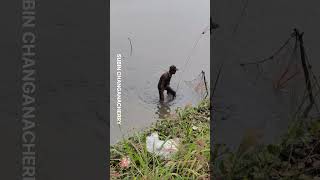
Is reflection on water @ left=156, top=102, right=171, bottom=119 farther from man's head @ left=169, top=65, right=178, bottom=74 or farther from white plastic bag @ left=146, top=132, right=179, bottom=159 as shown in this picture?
white plastic bag @ left=146, top=132, right=179, bottom=159

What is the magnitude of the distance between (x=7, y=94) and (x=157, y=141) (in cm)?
99

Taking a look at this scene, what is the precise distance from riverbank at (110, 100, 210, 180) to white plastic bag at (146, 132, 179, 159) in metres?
0.03

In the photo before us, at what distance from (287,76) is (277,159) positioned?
3.42ft

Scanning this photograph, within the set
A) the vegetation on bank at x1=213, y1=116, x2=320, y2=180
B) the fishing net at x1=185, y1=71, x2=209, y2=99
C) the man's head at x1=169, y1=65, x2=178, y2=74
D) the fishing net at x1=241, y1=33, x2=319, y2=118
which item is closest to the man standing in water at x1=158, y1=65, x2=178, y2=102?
the man's head at x1=169, y1=65, x2=178, y2=74

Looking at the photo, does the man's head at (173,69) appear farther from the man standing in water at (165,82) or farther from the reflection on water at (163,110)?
the reflection on water at (163,110)

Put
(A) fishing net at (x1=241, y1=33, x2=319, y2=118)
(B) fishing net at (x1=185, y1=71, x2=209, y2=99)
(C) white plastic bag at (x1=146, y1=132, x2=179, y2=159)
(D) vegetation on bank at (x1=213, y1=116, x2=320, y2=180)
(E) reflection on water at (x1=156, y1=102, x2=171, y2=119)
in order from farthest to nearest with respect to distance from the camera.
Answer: (B) fishing net at (x1=185, y1=71, x2=209, y2=99), (E) reflection on water at (x1=156, y1=102, x2=171, y2=119), (A) fishing net at (x1=241, y1=33, x2=319, y2=118), (C) white plastic bag at (x1=146, y1=132, x2=179, y2=159), (D) vegetation on bank at (x1=213, y1=116, x2=320, y2=180)

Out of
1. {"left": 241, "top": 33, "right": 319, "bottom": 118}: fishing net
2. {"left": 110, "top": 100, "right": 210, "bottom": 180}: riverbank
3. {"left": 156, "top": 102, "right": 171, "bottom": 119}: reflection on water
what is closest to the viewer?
{"left": 110, "top": 100, "right": 210, "bottom": 180}: riverbank

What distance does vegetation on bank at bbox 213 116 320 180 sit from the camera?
2.80m

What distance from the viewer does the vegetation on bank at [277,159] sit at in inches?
110

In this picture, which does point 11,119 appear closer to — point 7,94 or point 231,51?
point 7,94

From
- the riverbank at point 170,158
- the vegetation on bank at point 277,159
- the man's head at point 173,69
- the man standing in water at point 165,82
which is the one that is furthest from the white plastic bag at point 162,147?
the man's head at point 173,69

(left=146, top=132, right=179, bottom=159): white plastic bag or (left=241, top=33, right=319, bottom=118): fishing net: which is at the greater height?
(left=241, top=33, right=319, bottom=118): fishing net

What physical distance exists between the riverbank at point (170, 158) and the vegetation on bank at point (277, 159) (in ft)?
0.40

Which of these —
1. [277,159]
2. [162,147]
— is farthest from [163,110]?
[277,159]
